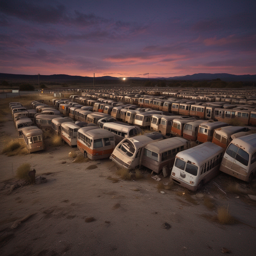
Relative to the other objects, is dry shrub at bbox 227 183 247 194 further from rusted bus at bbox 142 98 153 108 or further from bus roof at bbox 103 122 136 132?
rusted bus at bbox 142 98 153 108

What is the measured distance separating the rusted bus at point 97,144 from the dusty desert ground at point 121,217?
215 centimetres

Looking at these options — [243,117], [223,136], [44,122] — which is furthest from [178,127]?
[44,122]

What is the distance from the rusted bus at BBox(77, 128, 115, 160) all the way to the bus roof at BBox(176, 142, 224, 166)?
5.73 metres

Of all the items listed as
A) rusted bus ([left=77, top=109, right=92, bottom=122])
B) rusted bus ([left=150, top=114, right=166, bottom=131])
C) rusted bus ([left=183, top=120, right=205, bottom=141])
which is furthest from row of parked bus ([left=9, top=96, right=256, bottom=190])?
rusted bus ([left=77, top=109, right=92, bottom=122])

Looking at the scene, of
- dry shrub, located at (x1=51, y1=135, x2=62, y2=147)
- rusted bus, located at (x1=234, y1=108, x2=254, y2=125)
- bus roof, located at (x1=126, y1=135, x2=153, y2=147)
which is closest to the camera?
bus roof, located at (x1=126, y1=135, x2=153, y2=147)

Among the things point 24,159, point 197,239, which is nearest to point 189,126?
point 197,239

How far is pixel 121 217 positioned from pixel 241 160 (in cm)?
788

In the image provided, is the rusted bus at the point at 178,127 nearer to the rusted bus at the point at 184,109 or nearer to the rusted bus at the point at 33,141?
the rusted bus at the point at 184,109

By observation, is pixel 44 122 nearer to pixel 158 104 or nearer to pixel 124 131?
pixel 124 131

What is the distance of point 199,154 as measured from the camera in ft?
30.9

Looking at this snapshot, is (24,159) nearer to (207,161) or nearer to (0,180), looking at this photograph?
(0,180)

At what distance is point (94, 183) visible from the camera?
9594mm

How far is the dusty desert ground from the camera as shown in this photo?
4.95 metres

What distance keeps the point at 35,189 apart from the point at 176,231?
294 inches
